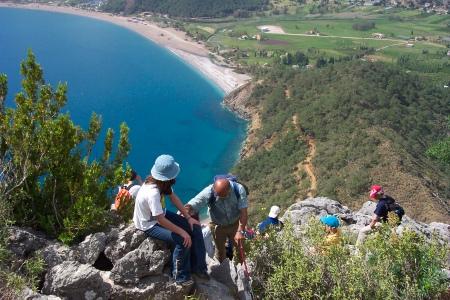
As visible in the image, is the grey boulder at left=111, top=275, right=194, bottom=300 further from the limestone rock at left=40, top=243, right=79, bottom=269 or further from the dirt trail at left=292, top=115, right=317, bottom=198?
the dirt trail at left=292, top=115, right=317, bottom=198

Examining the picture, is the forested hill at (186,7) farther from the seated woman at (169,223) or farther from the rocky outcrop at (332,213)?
the seated woman at (169,223)

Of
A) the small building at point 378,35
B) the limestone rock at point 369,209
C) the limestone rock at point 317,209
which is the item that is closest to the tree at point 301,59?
the small building at point 378,35

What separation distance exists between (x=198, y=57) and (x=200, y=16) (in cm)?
5249

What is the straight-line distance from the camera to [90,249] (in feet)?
21.3

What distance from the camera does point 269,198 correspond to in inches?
1526

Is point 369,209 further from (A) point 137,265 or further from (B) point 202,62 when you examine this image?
(B) point 202,62

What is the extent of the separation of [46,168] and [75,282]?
2.23 meters

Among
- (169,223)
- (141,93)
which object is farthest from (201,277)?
(141,93)

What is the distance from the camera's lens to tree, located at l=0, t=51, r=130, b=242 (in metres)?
6.78

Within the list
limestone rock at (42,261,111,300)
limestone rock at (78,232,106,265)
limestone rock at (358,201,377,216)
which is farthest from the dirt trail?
limestone rock at (42,261,111,300)

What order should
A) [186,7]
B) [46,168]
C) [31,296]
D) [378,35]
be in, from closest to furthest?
[31,296], [46,168], [378,35], [186,7]

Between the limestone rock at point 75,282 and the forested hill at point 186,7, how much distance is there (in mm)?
145237

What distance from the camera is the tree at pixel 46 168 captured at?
22.2 ft

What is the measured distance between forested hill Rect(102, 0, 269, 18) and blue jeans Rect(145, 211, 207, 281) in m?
145
